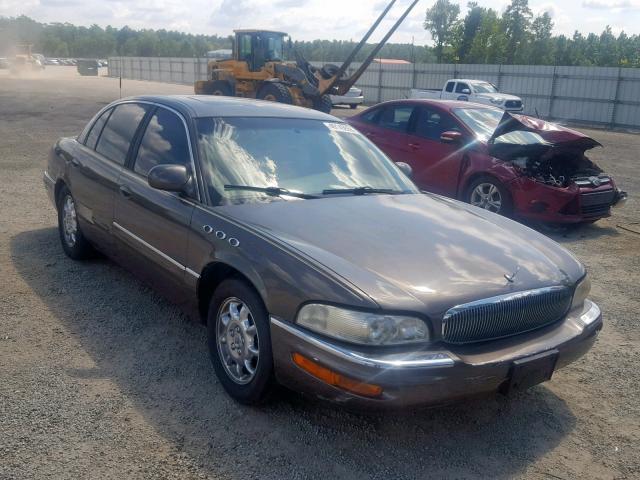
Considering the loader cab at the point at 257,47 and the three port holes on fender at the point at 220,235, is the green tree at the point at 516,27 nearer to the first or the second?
the loader cab at the point at 257,47

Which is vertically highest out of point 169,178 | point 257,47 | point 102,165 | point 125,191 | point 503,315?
point 257,47

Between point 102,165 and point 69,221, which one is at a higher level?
point 102,165

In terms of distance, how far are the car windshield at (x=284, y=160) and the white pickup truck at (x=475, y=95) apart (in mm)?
20578

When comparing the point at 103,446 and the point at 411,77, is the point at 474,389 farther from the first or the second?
the point at 411,77

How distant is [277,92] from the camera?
19.8 meters

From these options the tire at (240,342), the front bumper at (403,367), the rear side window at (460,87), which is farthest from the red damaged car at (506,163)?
the rear side window at (460,87)

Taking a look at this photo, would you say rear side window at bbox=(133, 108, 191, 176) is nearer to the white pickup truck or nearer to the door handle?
the door handle

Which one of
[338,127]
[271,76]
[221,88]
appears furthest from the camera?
[221,88]

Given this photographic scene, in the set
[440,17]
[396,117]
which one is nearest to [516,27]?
[440,17]

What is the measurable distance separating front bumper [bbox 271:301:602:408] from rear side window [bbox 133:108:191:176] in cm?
159

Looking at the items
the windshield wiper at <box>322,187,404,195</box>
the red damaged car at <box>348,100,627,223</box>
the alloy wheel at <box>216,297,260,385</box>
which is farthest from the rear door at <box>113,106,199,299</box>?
the red damaged car at <box>348,100,627,223</box>

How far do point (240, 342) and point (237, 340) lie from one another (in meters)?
0.03

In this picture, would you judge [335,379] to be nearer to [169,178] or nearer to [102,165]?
[169,178]

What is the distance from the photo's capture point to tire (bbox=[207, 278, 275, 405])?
3.26 meters
